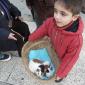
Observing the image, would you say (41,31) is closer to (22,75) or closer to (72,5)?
(72,5)

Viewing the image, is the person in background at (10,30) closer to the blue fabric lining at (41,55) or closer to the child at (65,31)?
the blue fabric lining at (41,55)

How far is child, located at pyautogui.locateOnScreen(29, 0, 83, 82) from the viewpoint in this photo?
2.24 metres

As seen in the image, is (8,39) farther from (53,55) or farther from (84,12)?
(84,12)

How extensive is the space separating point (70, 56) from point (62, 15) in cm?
39

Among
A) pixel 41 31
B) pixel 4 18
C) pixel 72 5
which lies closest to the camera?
pixel 72 5

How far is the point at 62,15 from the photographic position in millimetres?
2281

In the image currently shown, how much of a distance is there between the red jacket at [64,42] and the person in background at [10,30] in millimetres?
437

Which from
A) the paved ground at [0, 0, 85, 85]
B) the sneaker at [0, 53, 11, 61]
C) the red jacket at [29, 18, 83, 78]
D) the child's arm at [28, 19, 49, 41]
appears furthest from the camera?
the sneaker at [0, 53, 11, 61]

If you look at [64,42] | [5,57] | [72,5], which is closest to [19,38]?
[5,57]

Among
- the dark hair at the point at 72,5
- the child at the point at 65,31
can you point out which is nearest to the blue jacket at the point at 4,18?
the child at the point at 65,31

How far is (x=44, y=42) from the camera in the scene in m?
2.62

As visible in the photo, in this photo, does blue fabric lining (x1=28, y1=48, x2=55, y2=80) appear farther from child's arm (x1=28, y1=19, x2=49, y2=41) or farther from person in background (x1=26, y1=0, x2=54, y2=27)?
person in background (x1=26, y1=0, x2=54, y2=27)

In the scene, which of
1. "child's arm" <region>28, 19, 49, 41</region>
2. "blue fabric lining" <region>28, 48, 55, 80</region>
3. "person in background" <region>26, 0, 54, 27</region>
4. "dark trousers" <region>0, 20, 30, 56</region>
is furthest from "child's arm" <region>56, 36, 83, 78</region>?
"person in background" <region>26, 0, 54, 27</region>

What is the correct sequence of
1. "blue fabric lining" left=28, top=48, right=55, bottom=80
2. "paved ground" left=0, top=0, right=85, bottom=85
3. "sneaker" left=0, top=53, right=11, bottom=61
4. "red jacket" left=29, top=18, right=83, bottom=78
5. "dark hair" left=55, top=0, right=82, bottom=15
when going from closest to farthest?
"dark hair" left=55, top=0, right=82, bottom=15, "red jacket" left=29, top=18, right=83, bottom=78, "blue fabric lining" left=28, top=48, right=55, bottom=80, "paved ground" left=0, top=0, right=85, bottom=85, "sneaker" left=0, top=53, right=11, bottom=61
